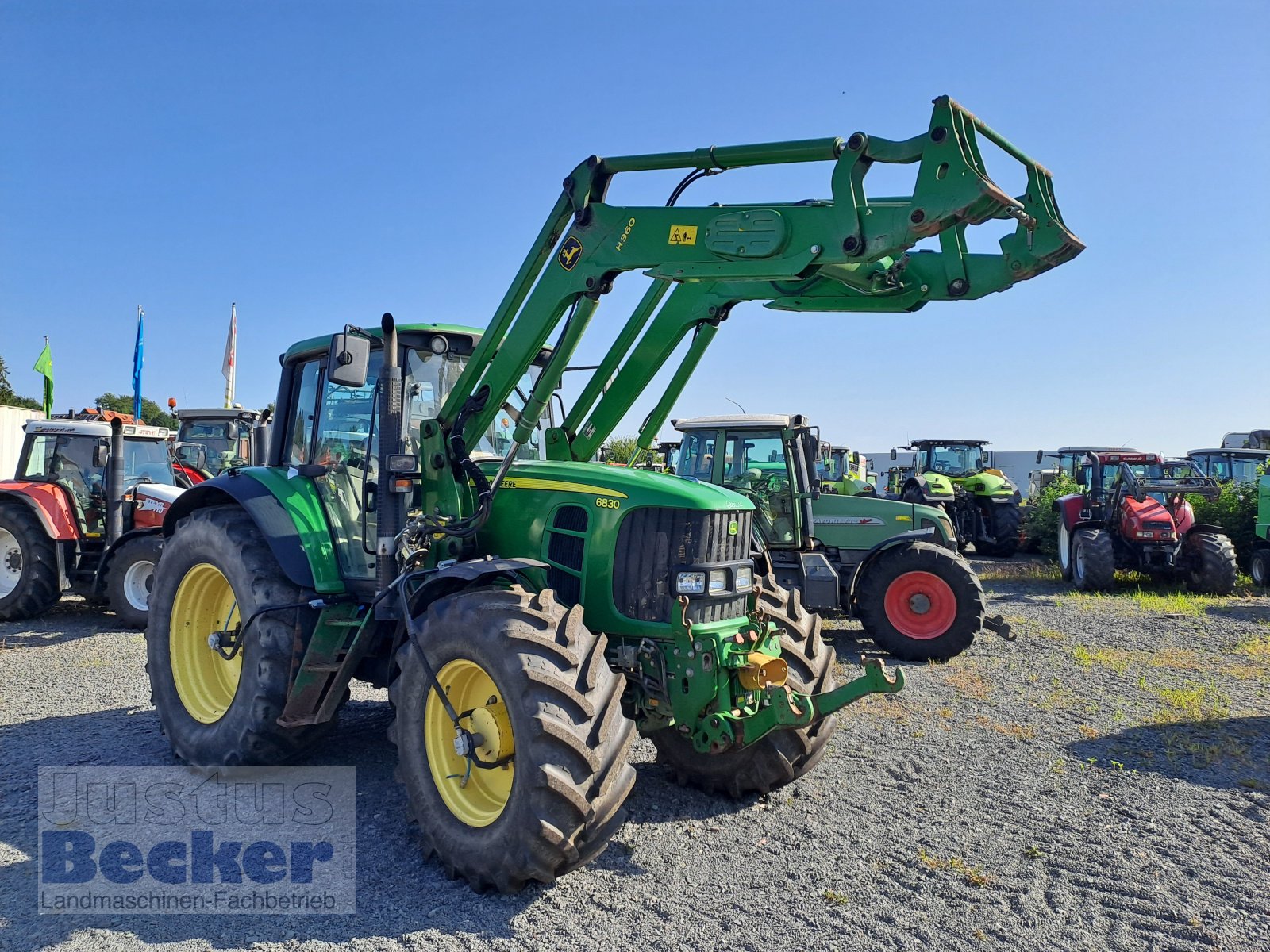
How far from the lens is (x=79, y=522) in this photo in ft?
32.9

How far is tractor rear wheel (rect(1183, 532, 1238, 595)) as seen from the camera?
12.9 meters

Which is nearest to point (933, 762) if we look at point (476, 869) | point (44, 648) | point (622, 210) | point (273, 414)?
point (476, 869)

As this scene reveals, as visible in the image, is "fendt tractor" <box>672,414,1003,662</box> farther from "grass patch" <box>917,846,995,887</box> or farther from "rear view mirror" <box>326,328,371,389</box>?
"rear view mirror" <box>326,328,371,389</box>

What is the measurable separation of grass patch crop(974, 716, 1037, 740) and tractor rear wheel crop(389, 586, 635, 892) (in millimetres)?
3611

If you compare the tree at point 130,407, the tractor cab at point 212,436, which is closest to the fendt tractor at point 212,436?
the tractor cab at point 212,436

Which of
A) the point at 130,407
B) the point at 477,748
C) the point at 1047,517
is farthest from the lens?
the point at 130,407

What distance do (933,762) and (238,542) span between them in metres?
4.27

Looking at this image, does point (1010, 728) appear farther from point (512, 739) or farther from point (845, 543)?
point (512, 739)

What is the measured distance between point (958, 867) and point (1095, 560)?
10741 millimetres

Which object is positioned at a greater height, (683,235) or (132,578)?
(683,235)

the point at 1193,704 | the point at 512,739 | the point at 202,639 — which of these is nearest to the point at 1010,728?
the point at 1193,704

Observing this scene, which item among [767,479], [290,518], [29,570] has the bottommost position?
[29,570]

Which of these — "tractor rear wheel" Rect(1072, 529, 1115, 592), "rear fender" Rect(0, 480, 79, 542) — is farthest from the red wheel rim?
"rear fender" Rect(0, 480, 79, 542)

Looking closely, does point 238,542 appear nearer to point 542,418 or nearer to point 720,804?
point 542,418
